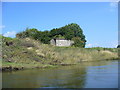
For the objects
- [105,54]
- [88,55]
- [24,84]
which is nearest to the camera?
[24,84]

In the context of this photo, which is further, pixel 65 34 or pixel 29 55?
pixel 65 34

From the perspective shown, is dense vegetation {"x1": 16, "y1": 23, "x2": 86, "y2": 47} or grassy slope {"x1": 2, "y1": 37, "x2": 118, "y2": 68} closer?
grassy slope {"x1": 2, "y1": 37, "x2": 118, "y2": 68}

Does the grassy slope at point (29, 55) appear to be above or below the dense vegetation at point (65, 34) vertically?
below

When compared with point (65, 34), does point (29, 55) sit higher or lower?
lower

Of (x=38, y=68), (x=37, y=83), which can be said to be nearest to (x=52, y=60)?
(x=38, y=68)

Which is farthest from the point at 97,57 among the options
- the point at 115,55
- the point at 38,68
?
the point at 38,68

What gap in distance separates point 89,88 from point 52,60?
13477 mm

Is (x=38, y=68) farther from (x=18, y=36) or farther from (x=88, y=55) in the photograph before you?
(x=88, y=55)

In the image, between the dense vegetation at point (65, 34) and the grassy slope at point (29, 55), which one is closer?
the grassy slope at point (29, 55)

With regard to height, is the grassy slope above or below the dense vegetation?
below

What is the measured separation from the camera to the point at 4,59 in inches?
827

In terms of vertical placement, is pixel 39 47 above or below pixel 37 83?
above

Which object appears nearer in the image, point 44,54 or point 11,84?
point 11,84

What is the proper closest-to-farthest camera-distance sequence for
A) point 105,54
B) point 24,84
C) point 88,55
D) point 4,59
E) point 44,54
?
point 24,84
point 4,59
point 44,54
point 88,55
point 105,54
